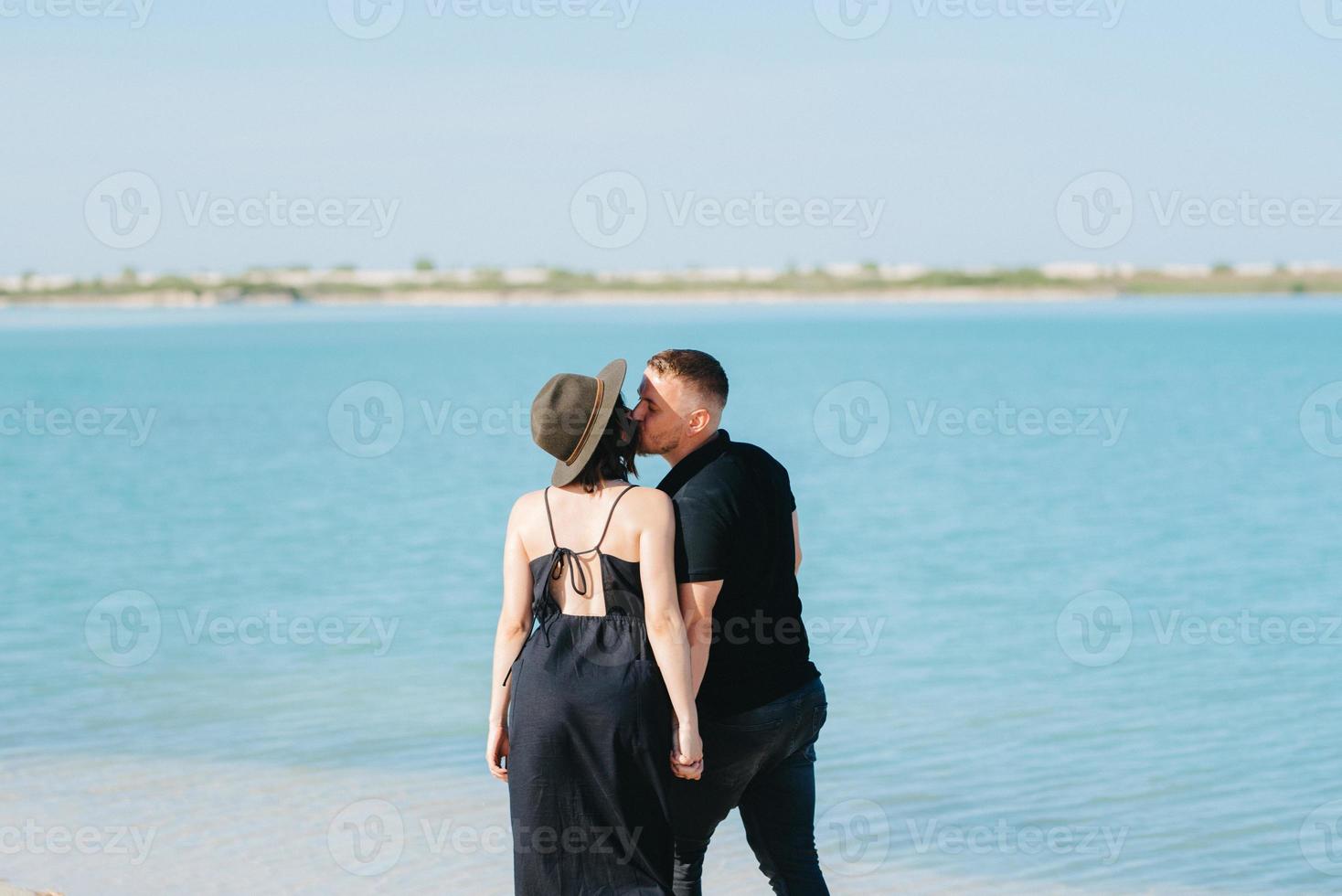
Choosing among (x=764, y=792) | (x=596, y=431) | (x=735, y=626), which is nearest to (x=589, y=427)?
(x=596, y=431)

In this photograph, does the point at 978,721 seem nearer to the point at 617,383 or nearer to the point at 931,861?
the point at 931,861

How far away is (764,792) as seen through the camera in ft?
11.5

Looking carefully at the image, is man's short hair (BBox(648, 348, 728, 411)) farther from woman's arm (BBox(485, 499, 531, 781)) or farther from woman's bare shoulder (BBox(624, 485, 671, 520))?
woman's arm (BBox(485, 499, 531, 781))

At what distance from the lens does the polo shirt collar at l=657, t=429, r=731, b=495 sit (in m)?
3.36

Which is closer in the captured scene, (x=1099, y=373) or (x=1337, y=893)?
(x=1337, y=893)

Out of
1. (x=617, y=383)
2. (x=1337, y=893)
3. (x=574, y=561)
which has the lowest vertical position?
(x=1337, y=893)

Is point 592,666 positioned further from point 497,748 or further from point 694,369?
point 694,369

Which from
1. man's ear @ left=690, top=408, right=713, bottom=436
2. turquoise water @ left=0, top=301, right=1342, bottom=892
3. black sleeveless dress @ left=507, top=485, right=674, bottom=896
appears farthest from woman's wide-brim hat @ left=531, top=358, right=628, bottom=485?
turquoise water @ left=0, top=301, right=1342, bottom=892

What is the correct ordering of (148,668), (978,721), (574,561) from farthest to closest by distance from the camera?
(148,668) < (978,721) < (574,561)

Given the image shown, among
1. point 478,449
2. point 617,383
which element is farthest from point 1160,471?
point 617,383

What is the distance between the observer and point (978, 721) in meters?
7.45

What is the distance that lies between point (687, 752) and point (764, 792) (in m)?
0.35

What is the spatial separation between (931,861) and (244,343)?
279 feet

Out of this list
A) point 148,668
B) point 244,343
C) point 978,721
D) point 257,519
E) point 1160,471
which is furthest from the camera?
point 244,343
